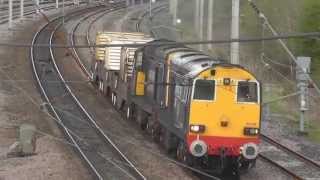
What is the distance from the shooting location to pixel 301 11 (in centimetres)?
4312

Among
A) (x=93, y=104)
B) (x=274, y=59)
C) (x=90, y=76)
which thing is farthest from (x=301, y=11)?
(x=93, y=104)

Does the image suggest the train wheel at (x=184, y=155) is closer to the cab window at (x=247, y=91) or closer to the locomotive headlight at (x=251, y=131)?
the locomotive headlight at (x=251, y=131)

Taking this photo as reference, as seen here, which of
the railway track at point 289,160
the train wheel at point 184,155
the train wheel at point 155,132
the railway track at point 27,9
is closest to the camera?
the train wheel at point 184,155

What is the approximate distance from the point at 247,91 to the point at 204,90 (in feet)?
3.79

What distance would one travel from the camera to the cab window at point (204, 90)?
1867cm

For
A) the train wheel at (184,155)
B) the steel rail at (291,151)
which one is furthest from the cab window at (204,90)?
the steel rail at (291,151)

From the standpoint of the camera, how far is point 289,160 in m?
21.8

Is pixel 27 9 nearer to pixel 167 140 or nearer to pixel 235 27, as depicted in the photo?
pixel 235 27

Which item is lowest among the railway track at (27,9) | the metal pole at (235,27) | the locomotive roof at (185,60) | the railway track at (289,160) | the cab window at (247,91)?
the railway track at (289,160)

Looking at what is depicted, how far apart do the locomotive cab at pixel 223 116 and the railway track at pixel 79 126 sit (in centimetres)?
200

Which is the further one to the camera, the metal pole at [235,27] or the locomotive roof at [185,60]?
the metal pole at [235,27]

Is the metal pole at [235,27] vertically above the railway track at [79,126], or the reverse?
the metal pole at [235,27]

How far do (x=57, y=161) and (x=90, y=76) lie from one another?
18465 mm

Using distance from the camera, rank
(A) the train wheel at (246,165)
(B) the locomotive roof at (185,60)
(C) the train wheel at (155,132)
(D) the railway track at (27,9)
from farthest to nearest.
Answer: (D) the railway track at (27,9) < (C) the train wheel at (155,132) < (B) the locomotive roof at (185,60) < (A) the train wheel at (246,165)
